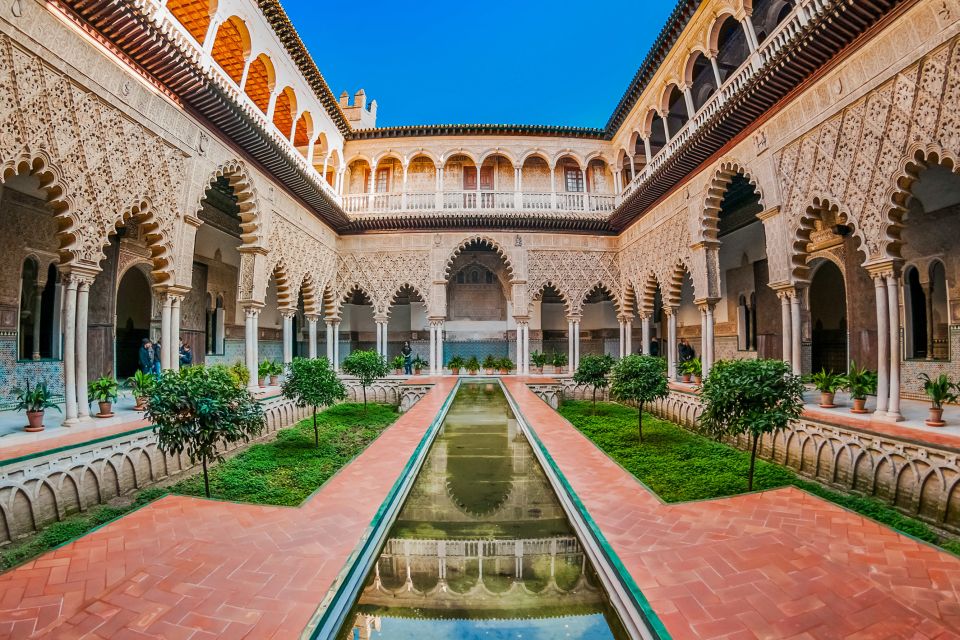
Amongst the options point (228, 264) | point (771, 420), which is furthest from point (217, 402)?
point (228, 264)

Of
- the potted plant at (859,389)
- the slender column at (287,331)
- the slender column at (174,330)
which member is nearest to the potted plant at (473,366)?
the slender column at (287,331)

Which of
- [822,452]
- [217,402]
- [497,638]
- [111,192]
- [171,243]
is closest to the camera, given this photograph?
[497,638]

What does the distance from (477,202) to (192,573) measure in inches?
530

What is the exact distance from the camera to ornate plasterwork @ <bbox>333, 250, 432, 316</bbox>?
584 inches

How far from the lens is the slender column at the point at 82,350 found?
5758mm

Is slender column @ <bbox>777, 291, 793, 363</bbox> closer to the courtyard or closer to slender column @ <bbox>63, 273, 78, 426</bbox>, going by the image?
the courtyard

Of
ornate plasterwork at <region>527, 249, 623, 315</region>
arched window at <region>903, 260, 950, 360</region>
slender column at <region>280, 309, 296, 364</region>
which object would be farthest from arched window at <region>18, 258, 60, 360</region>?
arched window at <region>903, 260, 950, 360</region>

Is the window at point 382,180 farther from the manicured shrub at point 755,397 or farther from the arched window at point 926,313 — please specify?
the arched window at point 926,313

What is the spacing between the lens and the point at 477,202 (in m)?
14.9

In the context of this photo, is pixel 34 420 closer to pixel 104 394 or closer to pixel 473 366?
pixel 104 394

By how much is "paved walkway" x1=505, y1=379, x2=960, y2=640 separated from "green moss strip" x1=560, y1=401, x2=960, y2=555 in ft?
1.84

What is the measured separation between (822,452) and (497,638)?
507cm

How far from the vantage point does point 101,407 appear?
6.32 meters

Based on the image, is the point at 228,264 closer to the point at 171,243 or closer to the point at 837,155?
the point at 171,243
